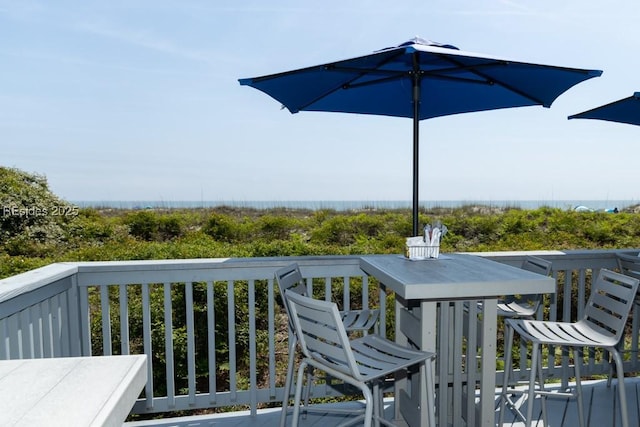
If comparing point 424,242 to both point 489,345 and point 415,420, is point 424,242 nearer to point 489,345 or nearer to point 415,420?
point 489,345

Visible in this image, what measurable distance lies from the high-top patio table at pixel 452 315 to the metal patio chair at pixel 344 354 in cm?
11

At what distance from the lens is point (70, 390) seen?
886 millimetres

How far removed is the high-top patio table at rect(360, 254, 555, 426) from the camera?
1.82 metres

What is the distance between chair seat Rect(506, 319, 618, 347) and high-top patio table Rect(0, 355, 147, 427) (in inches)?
74.2

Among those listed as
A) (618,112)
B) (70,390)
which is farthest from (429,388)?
(618,112)

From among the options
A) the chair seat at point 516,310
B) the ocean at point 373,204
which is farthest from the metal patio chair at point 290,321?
the ocean at point 373,204

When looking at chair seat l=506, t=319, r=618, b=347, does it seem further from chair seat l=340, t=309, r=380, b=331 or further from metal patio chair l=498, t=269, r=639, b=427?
chair seat l=340, t=309, r=380, b=331

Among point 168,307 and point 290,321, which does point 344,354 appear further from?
point 168,307

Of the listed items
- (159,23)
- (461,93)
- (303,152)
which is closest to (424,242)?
(461,93)

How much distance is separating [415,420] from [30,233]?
10.7 meters

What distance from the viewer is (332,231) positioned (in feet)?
33.4

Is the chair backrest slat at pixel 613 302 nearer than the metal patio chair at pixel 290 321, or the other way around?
the chair backrest slat at pixel 613 302

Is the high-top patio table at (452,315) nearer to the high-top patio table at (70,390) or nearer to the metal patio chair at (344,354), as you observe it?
the metal patio chair at (344,354)

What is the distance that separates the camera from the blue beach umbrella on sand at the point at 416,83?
7.93ft
